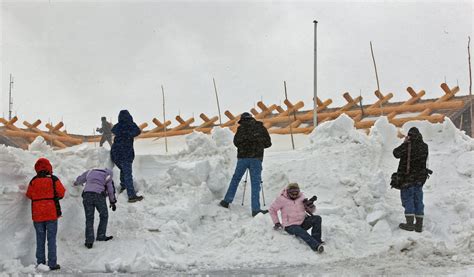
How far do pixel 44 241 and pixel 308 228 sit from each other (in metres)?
3.77

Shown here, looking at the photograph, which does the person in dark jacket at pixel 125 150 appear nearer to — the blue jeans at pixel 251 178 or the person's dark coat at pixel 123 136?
the person's dark coat at pixel 123 136

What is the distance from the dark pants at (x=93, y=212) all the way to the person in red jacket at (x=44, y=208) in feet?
2.11

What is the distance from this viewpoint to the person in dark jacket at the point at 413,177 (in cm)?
912

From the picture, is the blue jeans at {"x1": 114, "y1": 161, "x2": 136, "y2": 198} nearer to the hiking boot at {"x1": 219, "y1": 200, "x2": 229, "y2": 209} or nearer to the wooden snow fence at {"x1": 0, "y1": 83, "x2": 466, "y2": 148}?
the hiking boot at {"x1": 219, "y1": 200, "x2": 229, "y2": 209}

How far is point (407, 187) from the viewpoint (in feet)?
30.2

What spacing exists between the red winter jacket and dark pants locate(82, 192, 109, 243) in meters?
0.65

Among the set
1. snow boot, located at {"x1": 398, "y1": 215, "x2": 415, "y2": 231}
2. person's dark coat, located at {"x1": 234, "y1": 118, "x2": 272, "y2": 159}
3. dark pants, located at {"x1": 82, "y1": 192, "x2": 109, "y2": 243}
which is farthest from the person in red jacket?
snow boot, located at {"x1": 398, "y1": 215, "x2": 415, "y2": 231}

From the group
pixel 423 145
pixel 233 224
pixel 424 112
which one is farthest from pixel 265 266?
pixel 424 112

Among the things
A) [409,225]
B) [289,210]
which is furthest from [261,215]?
[409,225]

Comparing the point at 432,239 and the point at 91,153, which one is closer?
the point at 432,239

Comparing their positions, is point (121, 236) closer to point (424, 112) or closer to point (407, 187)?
point (407, 187)

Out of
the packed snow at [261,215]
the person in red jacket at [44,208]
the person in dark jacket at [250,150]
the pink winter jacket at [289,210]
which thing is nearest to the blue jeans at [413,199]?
the packed snow at [261,215]

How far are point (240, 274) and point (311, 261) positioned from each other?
1.21 meters

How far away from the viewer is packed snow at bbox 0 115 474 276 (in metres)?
7.59
